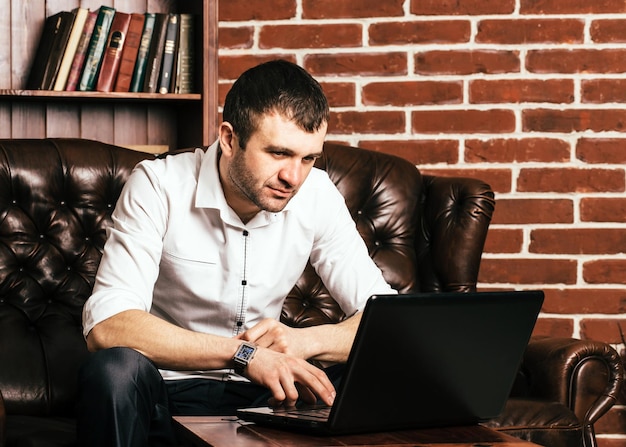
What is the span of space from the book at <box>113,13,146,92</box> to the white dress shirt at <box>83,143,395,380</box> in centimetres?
81

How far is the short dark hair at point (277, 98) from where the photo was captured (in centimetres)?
181

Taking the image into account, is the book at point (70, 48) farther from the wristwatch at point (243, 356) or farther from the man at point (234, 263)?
the wristwatch at point (243, 356)

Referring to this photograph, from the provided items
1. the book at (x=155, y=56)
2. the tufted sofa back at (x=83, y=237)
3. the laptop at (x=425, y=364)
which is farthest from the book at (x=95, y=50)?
the laptop at (x=425, y=364)

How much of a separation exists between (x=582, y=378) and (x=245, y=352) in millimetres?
877

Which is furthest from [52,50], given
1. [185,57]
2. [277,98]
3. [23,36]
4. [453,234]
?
[453,234]

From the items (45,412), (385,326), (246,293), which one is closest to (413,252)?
(246,293)

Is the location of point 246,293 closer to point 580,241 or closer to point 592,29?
point 580,241

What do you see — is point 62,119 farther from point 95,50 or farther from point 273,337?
point 273,337

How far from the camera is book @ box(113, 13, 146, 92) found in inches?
108

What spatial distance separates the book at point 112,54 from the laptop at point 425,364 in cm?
158

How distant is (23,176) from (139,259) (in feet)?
2.03

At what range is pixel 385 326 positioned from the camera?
1272mm

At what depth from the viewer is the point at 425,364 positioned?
4.38 ft

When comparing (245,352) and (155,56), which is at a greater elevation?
(155,56)
